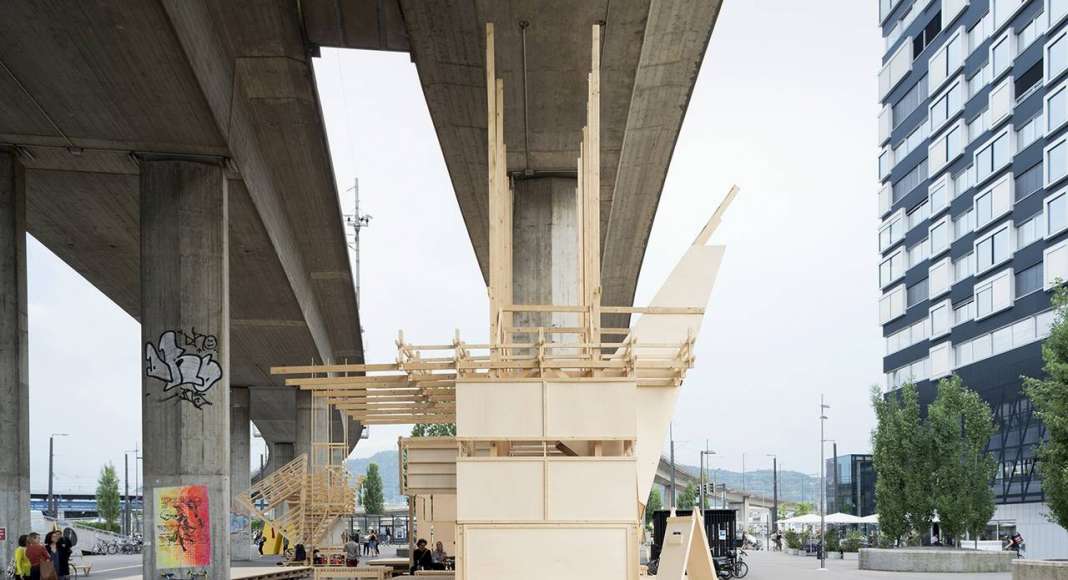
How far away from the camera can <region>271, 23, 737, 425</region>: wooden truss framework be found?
1731 centimetres

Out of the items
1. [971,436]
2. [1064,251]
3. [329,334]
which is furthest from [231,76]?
[1064,251]

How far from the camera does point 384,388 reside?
19.6 m

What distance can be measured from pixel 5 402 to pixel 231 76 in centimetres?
716

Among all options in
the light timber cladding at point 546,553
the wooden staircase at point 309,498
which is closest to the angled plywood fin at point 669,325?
the light timber cladding at point 546,553

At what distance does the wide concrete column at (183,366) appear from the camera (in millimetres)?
22969

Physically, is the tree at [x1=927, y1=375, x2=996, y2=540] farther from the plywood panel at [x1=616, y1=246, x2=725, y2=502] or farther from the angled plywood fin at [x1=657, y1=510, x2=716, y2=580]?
the angled plywood fin at [x1=657, y1=510, x2=716, y2=580]

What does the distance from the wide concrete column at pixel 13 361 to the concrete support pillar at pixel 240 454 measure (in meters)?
36.0

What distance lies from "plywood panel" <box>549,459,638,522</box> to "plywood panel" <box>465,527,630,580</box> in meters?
0.25

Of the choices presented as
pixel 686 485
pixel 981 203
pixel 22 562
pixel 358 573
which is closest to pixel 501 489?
pixel 22 562

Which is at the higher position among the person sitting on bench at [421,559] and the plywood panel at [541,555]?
the plywood panel at [541,555]

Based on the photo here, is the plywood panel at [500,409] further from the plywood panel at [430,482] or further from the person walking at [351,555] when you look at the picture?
the person walking at [351,555]

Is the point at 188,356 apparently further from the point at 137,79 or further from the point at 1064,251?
the point at 1064,251

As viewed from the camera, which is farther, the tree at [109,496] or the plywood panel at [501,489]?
the tree at [109,496]

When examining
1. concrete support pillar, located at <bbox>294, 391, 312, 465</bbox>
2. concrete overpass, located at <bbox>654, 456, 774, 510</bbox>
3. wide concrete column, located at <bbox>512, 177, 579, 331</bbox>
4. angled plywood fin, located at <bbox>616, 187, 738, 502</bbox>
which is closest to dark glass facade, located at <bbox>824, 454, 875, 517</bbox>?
concrete overpass, located at <bbox>654, 456, 774, 510</bbox>
